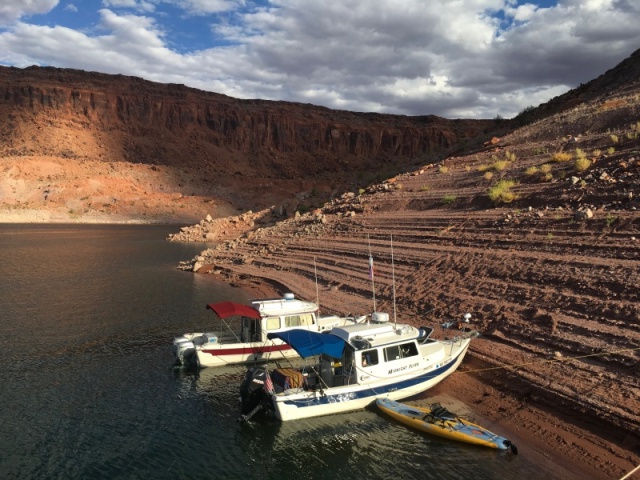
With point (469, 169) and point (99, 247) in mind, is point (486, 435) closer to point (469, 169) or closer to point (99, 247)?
point (469, 169)

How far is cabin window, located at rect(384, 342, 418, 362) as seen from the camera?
45.8ft

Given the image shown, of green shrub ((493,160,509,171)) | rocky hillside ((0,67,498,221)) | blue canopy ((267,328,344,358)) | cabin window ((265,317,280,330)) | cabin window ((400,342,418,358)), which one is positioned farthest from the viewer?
rocky hillside ((0,67,498,221))

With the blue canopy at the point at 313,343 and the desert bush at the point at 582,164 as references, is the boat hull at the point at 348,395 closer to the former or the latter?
the blue canopy at the point at 313,343

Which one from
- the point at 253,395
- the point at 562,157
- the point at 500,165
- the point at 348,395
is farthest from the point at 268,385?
the point at 500,165

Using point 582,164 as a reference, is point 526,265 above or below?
below

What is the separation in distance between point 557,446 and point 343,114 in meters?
160

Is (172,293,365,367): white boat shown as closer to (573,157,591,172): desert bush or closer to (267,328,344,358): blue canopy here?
(267,328,344,358): blue canopy

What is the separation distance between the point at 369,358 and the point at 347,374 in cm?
74

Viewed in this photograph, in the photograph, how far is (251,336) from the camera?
59.5ft

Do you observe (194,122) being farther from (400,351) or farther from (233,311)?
(400,351)

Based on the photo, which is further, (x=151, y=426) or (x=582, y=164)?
(x=582, y=164)

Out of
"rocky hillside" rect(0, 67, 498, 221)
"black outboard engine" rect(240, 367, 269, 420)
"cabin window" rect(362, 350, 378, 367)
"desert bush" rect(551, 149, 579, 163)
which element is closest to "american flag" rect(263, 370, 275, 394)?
"black outboard engine" rect(240, 367, 269, 420)

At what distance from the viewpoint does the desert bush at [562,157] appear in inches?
1054

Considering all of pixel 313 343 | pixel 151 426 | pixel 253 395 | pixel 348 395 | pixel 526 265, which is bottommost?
pixel 151 426
